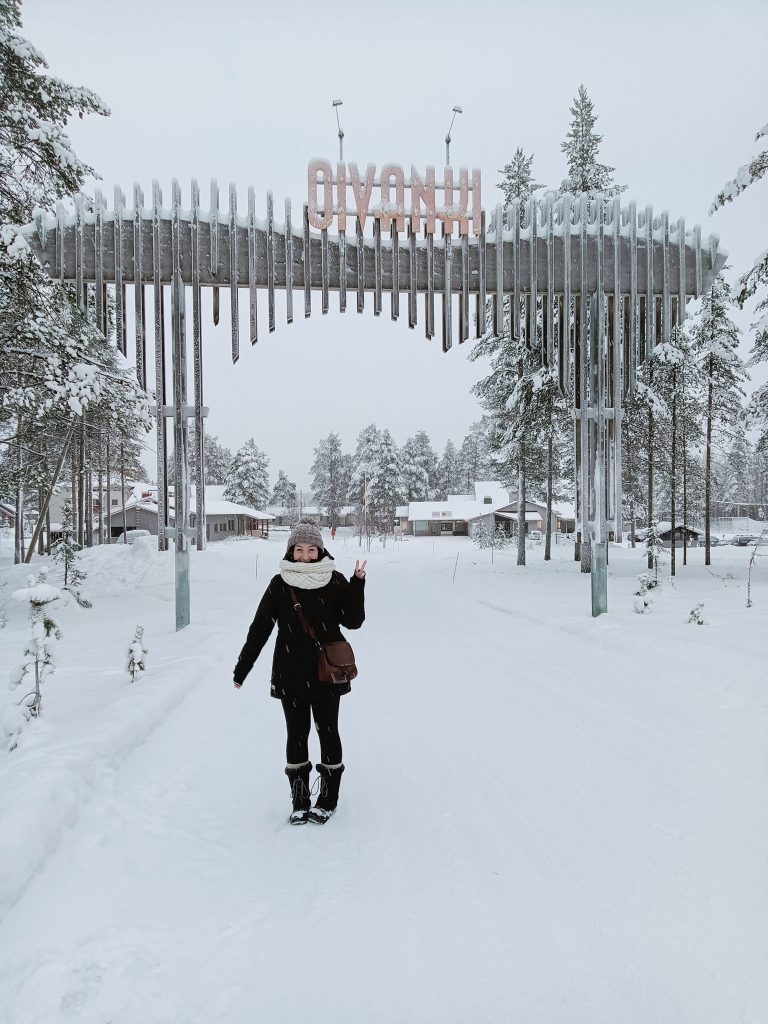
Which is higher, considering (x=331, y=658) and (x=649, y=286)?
(x=649, y=286)

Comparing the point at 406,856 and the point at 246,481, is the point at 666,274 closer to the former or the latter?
the point at 406,856

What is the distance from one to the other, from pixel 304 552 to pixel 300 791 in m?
1.53

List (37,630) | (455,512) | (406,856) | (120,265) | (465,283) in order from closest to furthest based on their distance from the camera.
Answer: (406,856)
(37,630)
(120,265)
(465,283)
(455,512)

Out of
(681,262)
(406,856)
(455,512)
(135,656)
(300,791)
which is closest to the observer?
(406,856)

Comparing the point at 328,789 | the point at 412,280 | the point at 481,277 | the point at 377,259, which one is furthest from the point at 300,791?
the point at 481,277

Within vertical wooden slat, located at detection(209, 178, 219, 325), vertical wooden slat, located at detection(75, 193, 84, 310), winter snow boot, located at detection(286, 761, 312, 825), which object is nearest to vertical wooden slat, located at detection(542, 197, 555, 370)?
vertical wooden slat, located at detection(209, 178, 219, 325)

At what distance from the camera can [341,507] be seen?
82375mm

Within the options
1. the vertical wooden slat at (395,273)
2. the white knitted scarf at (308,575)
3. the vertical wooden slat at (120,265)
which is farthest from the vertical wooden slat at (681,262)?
the white knitted scarf at (308,575)

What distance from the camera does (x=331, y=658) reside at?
154 inches

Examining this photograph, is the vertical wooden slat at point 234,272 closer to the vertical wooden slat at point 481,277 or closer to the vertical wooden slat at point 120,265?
the vertical wooden slat at point 120,265

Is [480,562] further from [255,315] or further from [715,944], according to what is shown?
[715,944]

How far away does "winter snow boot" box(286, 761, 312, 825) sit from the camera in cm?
386

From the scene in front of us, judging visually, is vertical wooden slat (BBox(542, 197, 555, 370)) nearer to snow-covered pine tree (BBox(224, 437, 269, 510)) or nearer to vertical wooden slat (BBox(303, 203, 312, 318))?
vertical wooden slat (BBox(303, 203, 312, 318))

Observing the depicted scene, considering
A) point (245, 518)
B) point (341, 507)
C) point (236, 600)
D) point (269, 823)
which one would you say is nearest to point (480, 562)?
point (236, 600)
